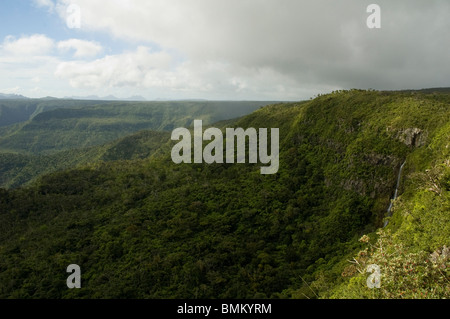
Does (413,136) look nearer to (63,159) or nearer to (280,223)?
(280,223)

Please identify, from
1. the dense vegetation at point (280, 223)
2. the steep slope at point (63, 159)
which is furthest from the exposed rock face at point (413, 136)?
the steep slope at point (63, 159)

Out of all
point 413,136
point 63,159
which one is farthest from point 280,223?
point 63,159

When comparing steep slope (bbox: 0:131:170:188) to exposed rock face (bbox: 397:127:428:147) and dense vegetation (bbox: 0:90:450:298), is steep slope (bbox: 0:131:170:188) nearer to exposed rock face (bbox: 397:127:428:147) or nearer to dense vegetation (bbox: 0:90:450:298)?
dense vegetation (bbox: 0:90:450:298)

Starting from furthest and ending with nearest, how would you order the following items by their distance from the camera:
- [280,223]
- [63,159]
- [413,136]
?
[63,159], [280,223], [413,136]

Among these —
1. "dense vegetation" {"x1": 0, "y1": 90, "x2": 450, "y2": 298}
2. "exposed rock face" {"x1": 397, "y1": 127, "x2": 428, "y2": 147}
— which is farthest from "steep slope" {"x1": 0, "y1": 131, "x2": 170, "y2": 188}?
"exposed rock face" {"x1": 397, "y1": 127, "x2": 428, "y2": 147}

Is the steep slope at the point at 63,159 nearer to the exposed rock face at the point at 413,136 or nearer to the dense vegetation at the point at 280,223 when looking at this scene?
the dense vegetation at the point at 280,223
